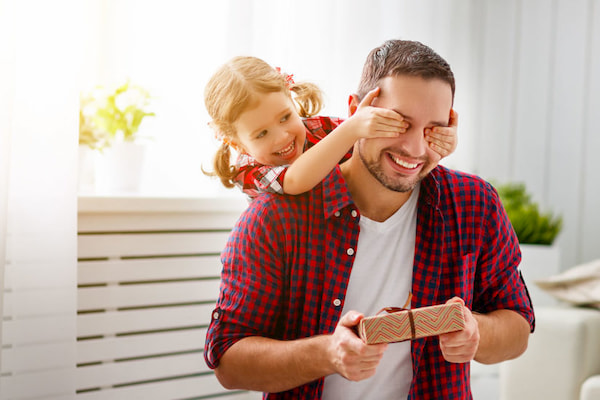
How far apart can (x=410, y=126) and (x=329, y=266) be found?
32 centimetres

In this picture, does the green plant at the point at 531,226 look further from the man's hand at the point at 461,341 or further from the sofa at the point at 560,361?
the man's hand at the point at 461,341

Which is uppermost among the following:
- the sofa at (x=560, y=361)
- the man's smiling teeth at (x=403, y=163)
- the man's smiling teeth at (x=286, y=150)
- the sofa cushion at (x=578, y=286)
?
the man's smiling teeth at (x=286, y=150)

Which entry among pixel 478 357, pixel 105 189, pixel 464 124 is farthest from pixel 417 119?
pixel 464 124

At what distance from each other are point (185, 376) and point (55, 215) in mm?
677

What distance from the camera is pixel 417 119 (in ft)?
3.84

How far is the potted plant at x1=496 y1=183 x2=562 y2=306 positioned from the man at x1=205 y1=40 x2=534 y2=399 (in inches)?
44.9

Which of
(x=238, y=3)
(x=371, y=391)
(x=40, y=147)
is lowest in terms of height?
(x=371, y=391)

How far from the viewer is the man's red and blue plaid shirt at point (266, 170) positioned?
1.25 m

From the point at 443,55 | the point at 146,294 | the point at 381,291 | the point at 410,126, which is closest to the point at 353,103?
the point at 410,126

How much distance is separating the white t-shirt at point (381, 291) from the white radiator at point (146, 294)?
0.73 meters

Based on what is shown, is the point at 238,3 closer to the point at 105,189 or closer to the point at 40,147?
the point at 105,189

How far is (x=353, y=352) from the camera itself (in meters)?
0.97

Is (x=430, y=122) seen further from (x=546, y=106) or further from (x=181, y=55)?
(x=546, y=106)

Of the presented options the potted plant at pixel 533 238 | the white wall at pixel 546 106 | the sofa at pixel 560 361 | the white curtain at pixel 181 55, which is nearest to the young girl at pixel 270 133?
the white curtain at pixel 181 55
